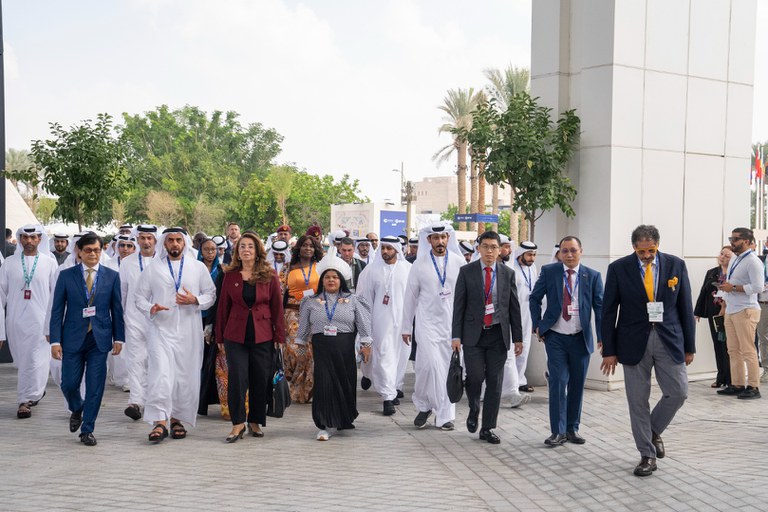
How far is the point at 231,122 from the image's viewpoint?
242 feet

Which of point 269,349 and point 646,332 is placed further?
point 269,349

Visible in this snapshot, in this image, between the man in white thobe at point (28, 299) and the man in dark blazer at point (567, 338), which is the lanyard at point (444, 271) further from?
the man in white thobe at point (28, 299)

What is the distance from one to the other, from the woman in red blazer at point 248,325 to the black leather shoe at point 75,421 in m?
1.50

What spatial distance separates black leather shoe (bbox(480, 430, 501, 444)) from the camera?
8.56 m

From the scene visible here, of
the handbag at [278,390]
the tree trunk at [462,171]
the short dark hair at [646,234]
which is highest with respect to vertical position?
the tree trunk at [462,171]

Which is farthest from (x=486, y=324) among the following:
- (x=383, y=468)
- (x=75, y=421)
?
(x=75, y=421)

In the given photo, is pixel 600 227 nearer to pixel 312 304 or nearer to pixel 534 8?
pixel 534 8

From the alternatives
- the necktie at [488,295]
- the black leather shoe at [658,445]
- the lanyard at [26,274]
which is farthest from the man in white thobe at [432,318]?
the lanyard at [26,274]

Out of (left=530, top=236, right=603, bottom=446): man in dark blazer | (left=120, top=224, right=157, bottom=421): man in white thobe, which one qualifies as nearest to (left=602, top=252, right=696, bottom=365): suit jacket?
(left=530, top=236, right=603, bottom=446): man in dark blazer

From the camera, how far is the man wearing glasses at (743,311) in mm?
11109

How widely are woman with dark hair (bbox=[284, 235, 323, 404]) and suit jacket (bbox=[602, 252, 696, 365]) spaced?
13.2 ft

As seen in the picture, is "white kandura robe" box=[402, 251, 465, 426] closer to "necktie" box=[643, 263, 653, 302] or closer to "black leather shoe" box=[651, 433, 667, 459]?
"black leather shoe" box=[651, 433, 667, 459]

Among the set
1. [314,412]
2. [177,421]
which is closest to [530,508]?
[314,412]

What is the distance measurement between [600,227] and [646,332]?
182 inches
